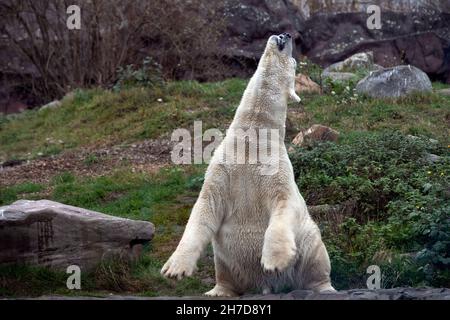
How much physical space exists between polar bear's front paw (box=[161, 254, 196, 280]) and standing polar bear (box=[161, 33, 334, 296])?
0.16m

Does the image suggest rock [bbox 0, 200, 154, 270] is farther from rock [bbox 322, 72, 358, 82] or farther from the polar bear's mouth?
rock [bbox 322, 72, 358, 82]

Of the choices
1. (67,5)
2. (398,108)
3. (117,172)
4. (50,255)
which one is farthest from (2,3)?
(50,255)

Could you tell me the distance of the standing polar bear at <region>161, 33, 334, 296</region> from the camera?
20.2 feet

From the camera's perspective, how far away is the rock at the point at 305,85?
14531 millimetres

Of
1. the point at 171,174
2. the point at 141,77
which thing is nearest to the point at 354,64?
the point at 141,77

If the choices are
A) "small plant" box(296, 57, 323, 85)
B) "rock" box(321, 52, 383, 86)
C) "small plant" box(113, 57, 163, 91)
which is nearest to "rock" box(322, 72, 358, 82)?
"rock" box(321, 52, 383, 86)

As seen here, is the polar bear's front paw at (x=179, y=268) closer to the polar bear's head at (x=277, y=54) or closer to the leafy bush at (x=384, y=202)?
the polar bear's head at (x=277, y=54)

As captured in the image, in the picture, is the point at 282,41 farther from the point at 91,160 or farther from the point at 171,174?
the point at 91,160

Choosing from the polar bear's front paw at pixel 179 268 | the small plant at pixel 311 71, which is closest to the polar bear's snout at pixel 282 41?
the polar bear's front paw at pixel 179 268

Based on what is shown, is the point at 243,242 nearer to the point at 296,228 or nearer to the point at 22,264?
the point at 296,228

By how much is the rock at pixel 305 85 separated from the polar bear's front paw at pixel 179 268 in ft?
29.5

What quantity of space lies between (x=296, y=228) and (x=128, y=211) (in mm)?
4214

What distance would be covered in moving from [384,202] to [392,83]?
5.32 meters

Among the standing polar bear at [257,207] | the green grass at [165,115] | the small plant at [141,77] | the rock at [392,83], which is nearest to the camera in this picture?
the standing polar bear at [257,207]
